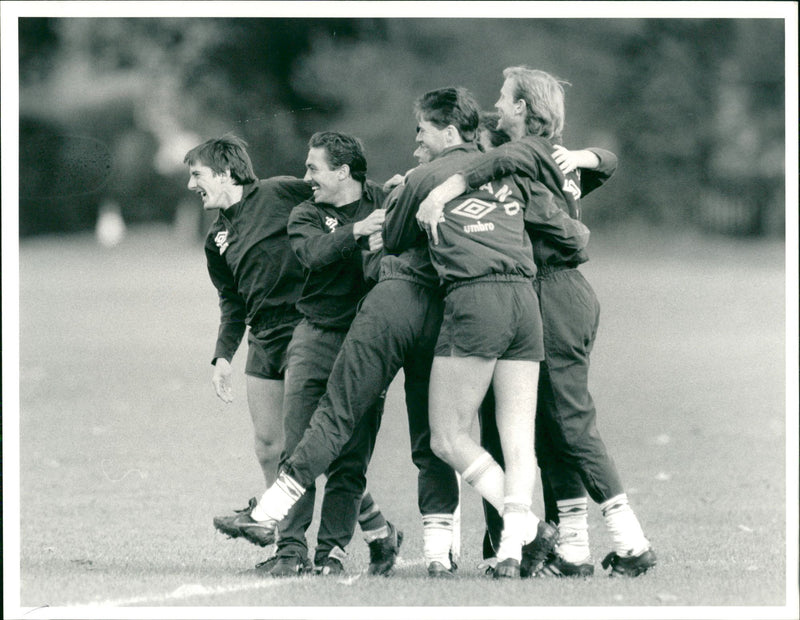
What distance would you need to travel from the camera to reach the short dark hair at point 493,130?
18.4 ft

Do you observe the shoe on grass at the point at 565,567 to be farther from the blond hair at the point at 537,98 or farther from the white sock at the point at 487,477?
the blond hair at the point at 537,98

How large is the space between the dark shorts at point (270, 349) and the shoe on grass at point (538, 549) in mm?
1389

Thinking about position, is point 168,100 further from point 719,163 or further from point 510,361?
point 510,361

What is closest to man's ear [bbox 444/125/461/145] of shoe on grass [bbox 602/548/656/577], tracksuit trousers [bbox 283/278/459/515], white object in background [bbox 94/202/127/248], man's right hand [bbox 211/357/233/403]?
tracksuit trousers [bbox 283/278/459/515]

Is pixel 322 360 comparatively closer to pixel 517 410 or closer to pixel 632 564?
pixel 517 410

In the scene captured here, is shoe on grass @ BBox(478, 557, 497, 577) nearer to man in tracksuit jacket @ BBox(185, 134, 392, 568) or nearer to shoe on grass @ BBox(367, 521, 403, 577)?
shoe on grass @ BBox(367, 521, 403, 577)

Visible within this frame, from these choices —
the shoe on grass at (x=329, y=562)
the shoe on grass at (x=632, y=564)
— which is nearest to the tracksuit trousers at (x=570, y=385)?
the shoe on grass at (x=632, y=564)

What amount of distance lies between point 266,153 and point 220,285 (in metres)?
17.2

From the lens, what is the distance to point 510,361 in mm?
5066

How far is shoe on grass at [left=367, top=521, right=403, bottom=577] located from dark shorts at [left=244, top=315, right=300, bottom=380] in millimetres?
861

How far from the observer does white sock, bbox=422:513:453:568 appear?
5301 mm

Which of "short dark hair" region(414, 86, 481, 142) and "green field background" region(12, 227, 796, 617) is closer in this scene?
"green field background" region(12, 227, 796, 617)

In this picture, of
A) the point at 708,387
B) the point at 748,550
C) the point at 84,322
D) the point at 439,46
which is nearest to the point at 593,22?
the point at 439,46

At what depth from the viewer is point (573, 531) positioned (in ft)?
17.6
